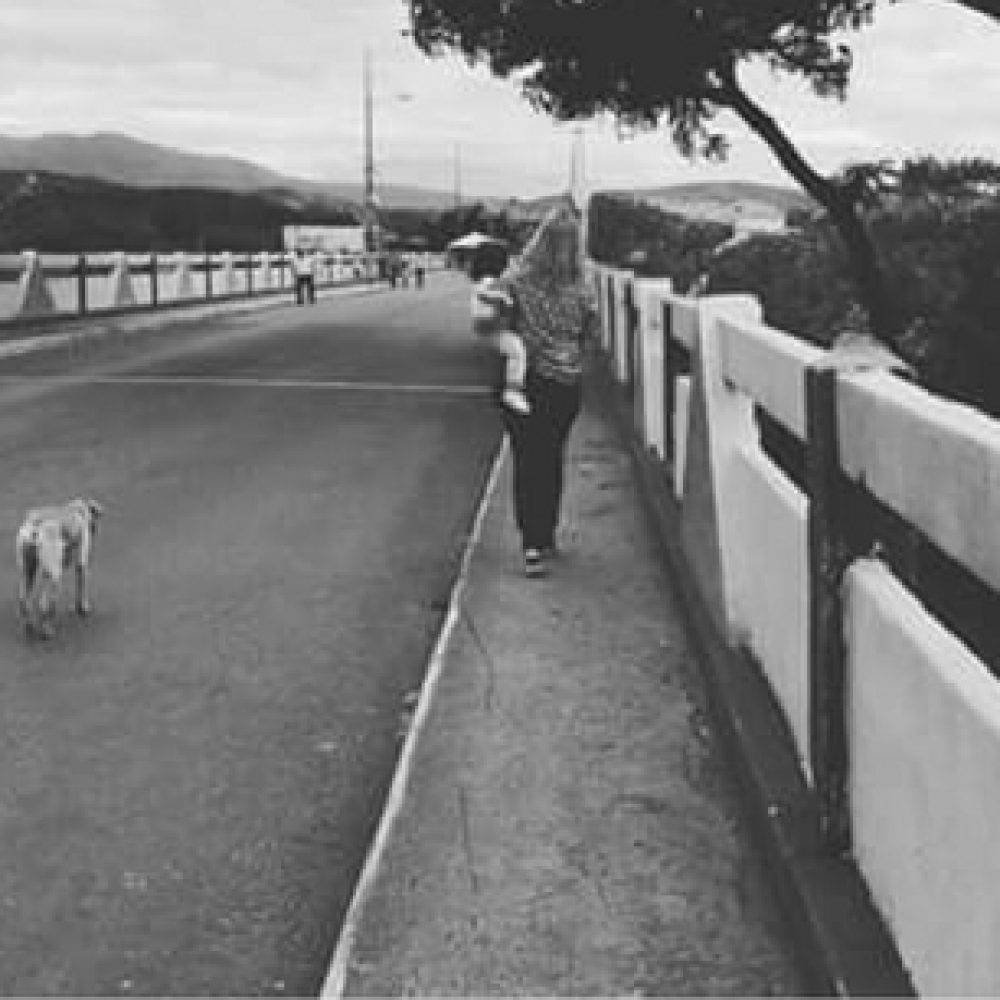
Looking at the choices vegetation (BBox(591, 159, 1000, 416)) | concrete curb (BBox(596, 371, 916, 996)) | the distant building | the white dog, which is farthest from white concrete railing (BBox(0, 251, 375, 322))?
the distant building

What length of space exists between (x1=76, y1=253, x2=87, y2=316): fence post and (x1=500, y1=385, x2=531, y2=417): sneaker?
26.1 meters

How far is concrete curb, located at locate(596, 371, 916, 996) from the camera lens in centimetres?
405

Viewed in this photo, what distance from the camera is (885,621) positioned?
13.4 ft

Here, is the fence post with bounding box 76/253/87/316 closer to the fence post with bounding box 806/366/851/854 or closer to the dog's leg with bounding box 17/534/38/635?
the dog's leg with bounding box 17/534/38/635

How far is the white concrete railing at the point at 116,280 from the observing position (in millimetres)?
31906

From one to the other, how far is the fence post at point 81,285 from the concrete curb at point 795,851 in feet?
92.9

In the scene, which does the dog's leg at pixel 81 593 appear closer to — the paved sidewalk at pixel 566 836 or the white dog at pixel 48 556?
the white dog at pixel 48 556

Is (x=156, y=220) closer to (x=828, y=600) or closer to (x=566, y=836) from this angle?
(x=566, y=836)

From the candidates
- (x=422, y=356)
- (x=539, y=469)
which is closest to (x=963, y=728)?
(x=539, y=469)

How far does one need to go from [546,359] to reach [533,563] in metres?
0.96

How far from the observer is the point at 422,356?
26.6 metres

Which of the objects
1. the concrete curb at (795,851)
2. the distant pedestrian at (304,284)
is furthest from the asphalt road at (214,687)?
the distant pedestrian at (304,284)

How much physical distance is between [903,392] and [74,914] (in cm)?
245

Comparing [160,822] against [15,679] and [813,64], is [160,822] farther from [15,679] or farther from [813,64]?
[813,64]
